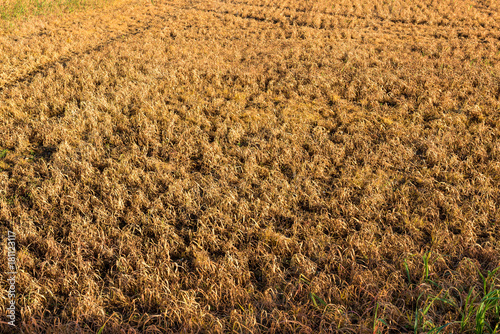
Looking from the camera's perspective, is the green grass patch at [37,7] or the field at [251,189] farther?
the green grass patch at [37,7]

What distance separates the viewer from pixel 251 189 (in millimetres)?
5629

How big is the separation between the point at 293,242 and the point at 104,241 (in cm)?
277

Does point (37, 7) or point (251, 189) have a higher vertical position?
point (37, 7)

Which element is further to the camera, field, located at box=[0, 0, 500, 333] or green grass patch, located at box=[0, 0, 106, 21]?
green grass patch, located at box=[0, 0, 106, 21]

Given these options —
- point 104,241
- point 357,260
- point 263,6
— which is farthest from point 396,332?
point 263,6

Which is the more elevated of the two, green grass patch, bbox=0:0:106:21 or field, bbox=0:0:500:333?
green grass patch, bbox=0:0:106:21

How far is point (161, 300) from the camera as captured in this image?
3.71 m

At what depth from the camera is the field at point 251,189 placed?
3.61m

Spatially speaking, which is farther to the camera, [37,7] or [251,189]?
[37,7]

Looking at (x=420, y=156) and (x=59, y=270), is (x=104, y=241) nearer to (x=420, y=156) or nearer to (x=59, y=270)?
(x=59, y=270)

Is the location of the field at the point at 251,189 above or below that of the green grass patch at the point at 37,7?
below

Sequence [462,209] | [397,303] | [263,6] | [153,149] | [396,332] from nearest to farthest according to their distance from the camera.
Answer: [396,332], [397,303], [462,209], [153,149], [263,6]

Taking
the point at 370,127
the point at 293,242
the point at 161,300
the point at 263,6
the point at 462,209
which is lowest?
the point at 161,300

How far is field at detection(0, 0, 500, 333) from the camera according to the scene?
361cm
